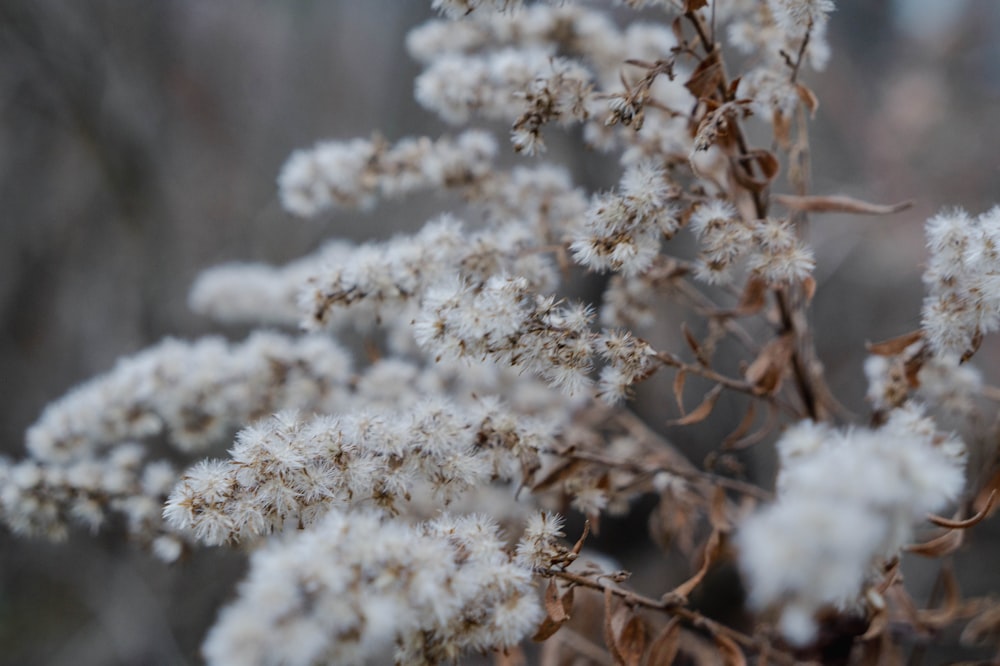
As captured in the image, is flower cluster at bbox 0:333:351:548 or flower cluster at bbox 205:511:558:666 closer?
flower cluster at bbox 205:511:558:666

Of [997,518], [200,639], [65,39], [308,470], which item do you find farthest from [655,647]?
[65,39]

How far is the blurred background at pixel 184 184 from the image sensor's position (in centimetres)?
155

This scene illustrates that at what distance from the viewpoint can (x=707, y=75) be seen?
0.61 m

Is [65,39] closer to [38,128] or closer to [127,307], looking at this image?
[38,128]

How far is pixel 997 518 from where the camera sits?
1348 mm

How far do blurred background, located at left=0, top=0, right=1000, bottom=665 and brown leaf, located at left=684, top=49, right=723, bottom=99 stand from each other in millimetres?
920

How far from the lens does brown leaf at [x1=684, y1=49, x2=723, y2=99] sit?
1.98ft

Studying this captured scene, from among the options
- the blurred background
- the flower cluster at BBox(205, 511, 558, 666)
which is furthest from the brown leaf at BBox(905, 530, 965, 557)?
the blurred background

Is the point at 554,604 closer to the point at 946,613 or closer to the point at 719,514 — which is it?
the point at 719,514

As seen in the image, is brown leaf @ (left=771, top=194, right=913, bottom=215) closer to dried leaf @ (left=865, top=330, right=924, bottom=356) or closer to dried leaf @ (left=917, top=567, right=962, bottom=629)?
dried leaf @ (left=865, top=330, right=924, bottom=356)

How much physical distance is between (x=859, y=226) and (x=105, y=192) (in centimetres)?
171

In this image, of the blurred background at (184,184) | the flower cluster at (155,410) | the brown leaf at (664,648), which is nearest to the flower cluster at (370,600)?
the brown leaf at (664,648)

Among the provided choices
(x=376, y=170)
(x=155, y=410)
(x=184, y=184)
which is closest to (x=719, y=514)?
(x=376, y=170)

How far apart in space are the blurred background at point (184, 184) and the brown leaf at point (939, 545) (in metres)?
0.86
